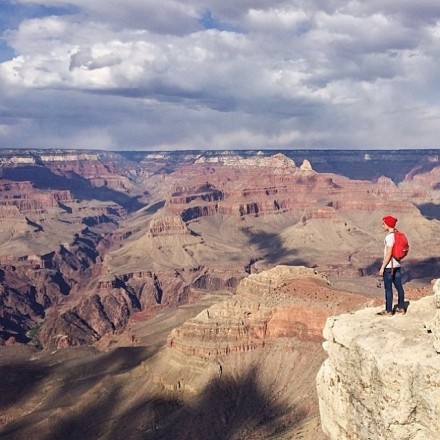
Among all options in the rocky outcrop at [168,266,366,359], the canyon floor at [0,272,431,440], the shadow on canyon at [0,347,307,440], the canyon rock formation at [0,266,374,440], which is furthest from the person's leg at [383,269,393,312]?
the rocky outcrop at [168,266,366,359]

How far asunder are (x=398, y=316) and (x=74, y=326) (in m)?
161

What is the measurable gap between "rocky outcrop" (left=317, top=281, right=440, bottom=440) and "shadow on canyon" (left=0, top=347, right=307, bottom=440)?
4235cm

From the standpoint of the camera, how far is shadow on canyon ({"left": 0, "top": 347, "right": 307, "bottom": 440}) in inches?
2825

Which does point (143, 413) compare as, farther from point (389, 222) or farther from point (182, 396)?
point (389, 222)

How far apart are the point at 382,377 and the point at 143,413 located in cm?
6394

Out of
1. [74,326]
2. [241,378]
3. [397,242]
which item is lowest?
[74,326]

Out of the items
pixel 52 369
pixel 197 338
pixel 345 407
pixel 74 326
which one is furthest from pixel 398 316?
pixel 74 326

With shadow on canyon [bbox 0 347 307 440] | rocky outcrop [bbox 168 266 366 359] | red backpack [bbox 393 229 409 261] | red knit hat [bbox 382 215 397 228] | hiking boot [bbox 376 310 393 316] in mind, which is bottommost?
shadow on canyon [bbox 0 347 307 440]

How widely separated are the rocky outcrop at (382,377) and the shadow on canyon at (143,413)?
4235 cm

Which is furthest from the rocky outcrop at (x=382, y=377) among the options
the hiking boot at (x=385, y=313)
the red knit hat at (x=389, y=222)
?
the red knit hat at (x=389, y=222)

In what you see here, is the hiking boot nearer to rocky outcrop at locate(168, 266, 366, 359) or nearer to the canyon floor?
the canyon floor

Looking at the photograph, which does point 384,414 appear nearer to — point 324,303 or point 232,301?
point 324,303

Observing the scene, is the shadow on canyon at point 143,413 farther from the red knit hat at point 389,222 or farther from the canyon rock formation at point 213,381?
the red knit hat at point 389,222

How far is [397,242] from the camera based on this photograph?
78.1ft
